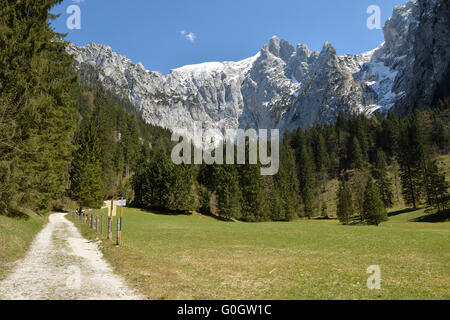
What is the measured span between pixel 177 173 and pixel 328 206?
5484 cm

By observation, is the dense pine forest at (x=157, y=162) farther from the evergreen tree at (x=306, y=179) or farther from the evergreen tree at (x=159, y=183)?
the evergreen tree at (x=306, y=179)

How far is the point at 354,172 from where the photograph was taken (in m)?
108

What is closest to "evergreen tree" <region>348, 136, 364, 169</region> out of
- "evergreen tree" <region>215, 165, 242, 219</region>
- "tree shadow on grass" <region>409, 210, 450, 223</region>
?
"tree shadow on grass" <region>409, 210, 450, 223</region>

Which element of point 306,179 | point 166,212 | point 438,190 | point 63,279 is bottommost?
point 166,212

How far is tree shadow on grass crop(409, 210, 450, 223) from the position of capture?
57469mm

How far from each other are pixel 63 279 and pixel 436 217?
72.4m

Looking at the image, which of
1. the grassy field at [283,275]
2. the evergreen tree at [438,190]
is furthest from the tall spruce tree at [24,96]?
the evergreen tree at [438,190]

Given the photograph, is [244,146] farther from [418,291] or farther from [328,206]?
[418,291]

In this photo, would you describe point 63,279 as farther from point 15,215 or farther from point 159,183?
point 159,183

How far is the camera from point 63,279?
9.45 meters

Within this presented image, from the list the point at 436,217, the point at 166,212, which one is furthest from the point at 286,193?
the point at 436,217

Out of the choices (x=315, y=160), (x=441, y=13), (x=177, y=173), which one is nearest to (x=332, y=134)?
(x=315, y=160)

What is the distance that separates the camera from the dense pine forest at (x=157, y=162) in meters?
18.4
